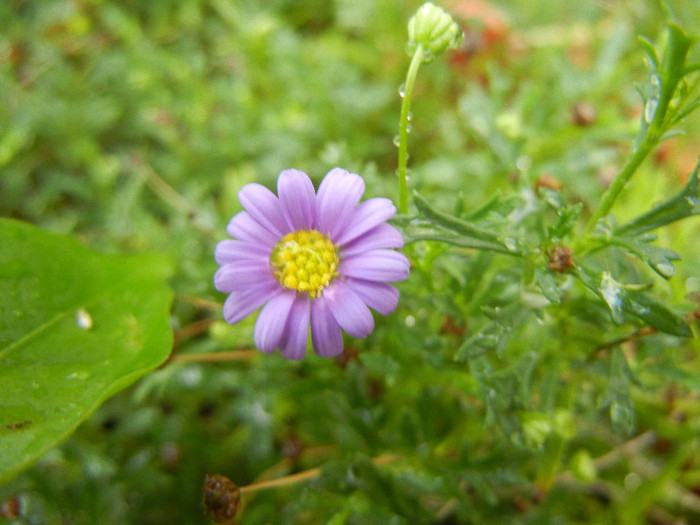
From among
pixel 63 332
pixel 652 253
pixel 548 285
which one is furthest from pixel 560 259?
pixel 63 332

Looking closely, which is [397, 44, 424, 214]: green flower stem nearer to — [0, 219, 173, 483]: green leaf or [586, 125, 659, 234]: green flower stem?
[586, 125, 659, 234]: green flower stem

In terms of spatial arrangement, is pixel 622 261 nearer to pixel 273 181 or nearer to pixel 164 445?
pixel 273 181

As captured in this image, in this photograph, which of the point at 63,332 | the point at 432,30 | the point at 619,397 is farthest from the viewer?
the point at 63,332

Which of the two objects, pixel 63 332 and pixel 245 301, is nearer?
pixel 245 301

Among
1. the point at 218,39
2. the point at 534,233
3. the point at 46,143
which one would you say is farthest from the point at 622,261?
the point at 46,143

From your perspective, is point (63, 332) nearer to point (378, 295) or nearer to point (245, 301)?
point (245, 301)
